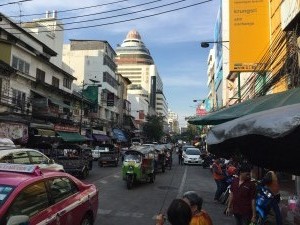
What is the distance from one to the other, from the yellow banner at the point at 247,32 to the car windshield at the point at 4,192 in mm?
19544

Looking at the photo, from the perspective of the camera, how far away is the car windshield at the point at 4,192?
5873 millimetres

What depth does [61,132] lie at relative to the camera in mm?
42938

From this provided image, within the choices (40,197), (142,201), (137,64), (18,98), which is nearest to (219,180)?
(142,201)

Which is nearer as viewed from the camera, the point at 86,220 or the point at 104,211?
the point at 86,220

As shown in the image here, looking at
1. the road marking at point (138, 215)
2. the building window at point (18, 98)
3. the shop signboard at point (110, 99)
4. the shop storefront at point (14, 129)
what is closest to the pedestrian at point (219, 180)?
the road marking at point (138, 215)

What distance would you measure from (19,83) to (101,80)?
32591 mm

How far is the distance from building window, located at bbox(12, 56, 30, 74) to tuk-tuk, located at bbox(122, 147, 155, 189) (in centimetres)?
1901

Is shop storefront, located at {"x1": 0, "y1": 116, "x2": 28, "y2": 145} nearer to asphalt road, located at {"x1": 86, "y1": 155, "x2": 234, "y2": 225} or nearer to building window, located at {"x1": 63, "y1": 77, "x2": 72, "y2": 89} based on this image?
asphalt road, located at {"x1": 86, "y1": 155, "x2": 234, "y2": 225}

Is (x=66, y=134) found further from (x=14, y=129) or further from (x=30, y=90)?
(x=14, y=129)

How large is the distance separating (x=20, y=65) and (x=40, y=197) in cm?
3386

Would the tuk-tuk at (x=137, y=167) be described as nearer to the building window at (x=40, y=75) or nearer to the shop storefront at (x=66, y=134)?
the shop storefront at (x=66, y=134)

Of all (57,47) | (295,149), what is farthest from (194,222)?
(57,47)

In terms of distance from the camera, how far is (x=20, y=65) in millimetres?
38656

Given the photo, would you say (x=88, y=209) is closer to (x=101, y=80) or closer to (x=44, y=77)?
(x=44, y=77)
